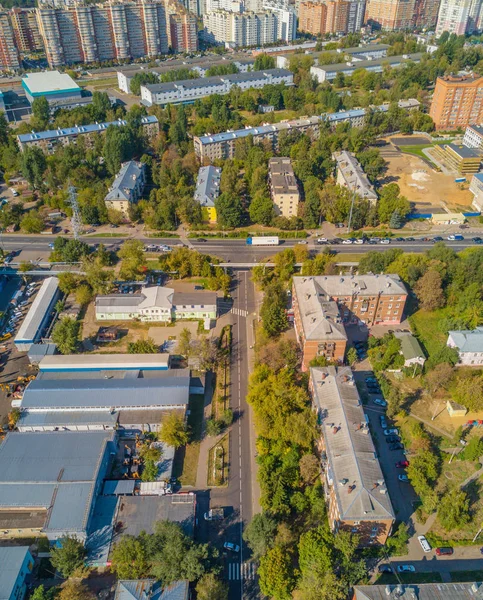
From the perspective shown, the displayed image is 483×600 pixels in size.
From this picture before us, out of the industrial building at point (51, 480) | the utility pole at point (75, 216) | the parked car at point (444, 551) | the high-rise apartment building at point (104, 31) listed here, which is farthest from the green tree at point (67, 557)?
the high-rise apartment building at point (104, 31)

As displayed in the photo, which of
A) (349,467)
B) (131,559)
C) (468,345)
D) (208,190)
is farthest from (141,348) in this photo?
(208,190)

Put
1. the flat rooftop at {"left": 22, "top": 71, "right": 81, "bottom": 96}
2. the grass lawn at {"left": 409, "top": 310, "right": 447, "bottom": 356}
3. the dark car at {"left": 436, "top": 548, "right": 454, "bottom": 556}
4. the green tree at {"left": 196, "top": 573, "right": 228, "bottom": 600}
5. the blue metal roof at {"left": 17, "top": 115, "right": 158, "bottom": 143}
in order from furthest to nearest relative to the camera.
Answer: the flat rooftop at {"left": 22, "top": 71, "right": 81, "bottom": 96} → the blue metal roof at {"left": 17, "top": 115, "right": 158, "bottom": 143} → the grass lawn at {"left": 409, "top": 310, "right": 447, "bottom": 356} → the dark car at {"left": 436, "top": 548, "right": 454, "bottom": 556} → the green tree at {"left": 196, "top": 573, "right": 228, "bottom": 600}

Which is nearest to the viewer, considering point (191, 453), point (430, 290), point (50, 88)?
point (191, 453)

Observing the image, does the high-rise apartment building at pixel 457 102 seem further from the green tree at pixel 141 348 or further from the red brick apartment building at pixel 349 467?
the green tree at pixel 141 348

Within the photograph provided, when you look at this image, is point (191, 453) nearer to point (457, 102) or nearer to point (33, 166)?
point (33, 166)

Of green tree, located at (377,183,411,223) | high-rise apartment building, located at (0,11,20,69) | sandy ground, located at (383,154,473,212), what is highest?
high-rise apartment building, located at (0,11,20,69)

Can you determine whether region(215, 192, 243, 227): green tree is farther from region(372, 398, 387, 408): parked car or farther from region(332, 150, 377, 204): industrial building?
region(372, 398, 387, 408): parked car

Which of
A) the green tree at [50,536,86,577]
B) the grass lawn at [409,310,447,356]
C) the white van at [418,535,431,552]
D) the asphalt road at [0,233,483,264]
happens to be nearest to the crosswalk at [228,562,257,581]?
the green tree at [50,536,86,577]
